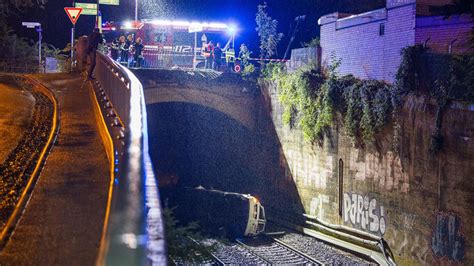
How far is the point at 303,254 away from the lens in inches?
655

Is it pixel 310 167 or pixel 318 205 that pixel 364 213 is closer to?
pixel 318 205

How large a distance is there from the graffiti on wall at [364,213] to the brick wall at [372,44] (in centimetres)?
385

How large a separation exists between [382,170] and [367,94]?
2.29m

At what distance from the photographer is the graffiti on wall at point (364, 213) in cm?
1634

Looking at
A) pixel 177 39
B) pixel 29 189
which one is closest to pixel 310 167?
pixel 177 39

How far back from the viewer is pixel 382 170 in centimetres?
1633

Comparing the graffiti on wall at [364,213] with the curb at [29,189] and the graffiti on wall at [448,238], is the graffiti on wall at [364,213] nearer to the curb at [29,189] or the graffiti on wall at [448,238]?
the graffiti on wall at [448,238]

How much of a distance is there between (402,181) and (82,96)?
9.03 m

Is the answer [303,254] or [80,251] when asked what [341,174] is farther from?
[80,251]

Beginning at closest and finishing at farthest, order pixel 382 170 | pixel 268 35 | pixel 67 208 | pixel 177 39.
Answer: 1. pixel 67 208
2. pixel 382 170
3. pixel 268 35
4. pixel 177 39

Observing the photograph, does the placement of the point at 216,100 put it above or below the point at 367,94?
below

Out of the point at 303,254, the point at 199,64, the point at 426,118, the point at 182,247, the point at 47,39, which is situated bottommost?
the point at 303,254

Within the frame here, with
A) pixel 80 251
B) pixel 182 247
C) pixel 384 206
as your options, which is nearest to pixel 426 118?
pixel 384 206

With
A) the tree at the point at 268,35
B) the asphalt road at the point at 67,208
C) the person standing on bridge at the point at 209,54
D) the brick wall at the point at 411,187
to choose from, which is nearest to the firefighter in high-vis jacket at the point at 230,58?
the person standing on bridge at the point at 209,54
